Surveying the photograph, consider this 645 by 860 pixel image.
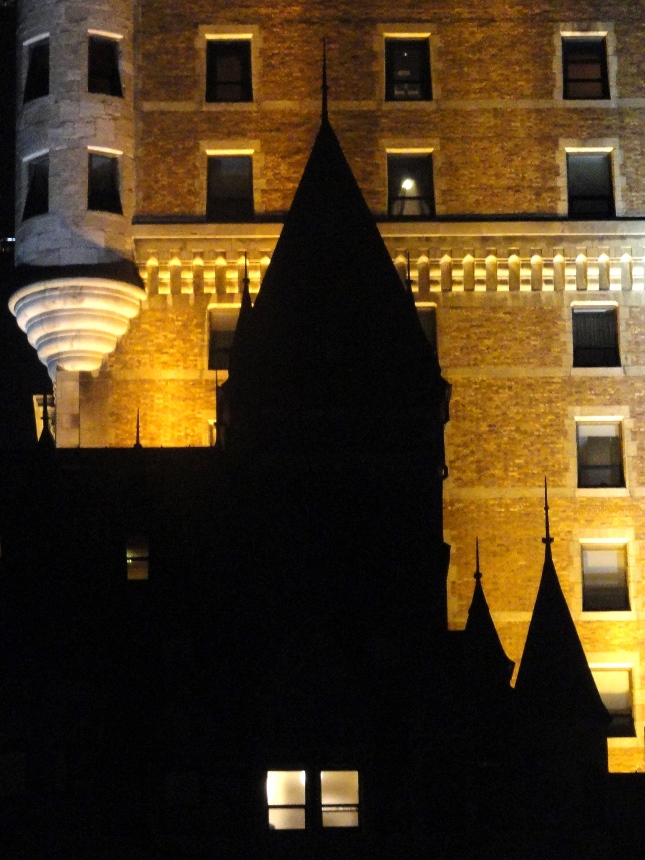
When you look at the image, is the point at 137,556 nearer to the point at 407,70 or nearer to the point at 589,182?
the point at 407,70

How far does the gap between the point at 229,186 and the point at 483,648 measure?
12.8 meters

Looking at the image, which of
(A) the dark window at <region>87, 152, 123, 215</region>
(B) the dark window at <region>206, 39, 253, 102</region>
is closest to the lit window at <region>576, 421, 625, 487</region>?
A: (B) the dark window at <region>206, 39, 253, 102</region>

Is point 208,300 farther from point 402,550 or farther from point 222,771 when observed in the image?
point 222,771

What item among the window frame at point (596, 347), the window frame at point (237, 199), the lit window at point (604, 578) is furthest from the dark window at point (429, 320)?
the lit window at point (604, 578)

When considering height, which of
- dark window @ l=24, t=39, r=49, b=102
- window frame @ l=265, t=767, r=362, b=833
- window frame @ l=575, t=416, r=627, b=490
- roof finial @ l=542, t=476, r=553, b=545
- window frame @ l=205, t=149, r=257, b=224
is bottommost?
window frame @ l=265, t=767, r=362, b=833

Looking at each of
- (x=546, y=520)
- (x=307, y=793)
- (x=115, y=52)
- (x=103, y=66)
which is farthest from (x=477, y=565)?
(x=115, y=52)

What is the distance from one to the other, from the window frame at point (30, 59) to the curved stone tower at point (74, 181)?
0.02 meters

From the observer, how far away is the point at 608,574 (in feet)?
148

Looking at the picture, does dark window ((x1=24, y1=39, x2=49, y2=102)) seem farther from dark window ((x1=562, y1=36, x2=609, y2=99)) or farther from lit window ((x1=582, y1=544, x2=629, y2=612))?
lit window ((x1=582, y1=544, x2=629, y2=612))

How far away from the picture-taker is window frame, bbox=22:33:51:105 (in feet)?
153

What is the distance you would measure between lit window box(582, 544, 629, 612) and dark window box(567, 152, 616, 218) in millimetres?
7776

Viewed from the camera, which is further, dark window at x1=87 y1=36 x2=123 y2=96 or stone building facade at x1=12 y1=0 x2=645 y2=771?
dark window at x1=87 y1=36 x2=123 y2=96

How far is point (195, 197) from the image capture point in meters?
46.7

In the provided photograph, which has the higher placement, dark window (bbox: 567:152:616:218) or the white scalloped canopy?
dark window (bbox: 567:152:616:218)
